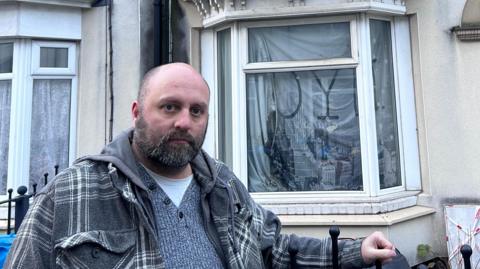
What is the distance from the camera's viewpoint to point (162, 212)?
4.87 ft

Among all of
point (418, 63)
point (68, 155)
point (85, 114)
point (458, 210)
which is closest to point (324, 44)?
point (418, 63)

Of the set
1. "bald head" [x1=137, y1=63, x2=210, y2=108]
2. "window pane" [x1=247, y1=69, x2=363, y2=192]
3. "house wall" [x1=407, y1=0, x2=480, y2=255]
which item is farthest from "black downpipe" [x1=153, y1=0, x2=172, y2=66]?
"bald head" [x1=137, y1=63, x2=210, y2=108]

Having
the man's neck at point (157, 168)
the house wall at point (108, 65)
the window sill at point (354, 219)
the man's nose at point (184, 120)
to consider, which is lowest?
the window sill at point (354, 219)

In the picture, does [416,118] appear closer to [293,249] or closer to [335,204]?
[335,204]

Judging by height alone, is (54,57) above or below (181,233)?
above

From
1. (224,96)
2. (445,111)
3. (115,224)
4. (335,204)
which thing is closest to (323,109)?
(335,204)

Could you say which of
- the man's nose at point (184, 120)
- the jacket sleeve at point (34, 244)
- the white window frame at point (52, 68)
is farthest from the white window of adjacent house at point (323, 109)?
the jacket sleeve at point (34, 244)

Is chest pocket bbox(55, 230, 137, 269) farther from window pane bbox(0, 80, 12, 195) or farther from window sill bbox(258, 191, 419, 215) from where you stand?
window pane bbox(0, 80, 12, 195)

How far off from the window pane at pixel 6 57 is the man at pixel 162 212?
430 cm

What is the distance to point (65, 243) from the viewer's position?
1.26 meters

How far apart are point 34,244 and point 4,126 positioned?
14.6 feet

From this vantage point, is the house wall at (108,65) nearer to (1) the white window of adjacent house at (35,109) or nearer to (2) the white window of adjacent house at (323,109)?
(1) the white window of adjacent house at (35,109)

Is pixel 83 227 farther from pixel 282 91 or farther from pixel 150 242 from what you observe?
pixel 282 91

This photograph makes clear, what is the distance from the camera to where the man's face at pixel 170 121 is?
1.51 metres
